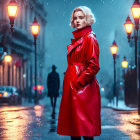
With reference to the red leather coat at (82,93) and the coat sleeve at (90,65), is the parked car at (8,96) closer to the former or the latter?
the red leather coat at (82,93)

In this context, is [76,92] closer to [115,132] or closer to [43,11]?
[115,132]

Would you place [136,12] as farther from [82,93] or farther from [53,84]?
[82,93]

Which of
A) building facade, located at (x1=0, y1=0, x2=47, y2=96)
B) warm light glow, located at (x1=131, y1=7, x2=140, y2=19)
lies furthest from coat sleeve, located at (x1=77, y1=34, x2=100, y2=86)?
building facade, located at (x1=0, y1=0, x2=47, y2=96)

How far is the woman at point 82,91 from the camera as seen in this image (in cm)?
482

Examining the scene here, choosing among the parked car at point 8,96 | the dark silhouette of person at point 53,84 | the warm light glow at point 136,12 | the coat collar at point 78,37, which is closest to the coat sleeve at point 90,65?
the coat collar at point 78,37

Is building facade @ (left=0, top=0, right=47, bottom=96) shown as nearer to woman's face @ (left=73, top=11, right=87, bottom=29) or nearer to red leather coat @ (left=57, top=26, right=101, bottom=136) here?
woman's face @ (left=73, top=11, right=87, bottom=29)

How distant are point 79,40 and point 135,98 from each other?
626 inches

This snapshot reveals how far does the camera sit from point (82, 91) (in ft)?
15.9

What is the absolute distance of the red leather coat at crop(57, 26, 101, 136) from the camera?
15.8ft

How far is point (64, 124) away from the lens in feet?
16.1

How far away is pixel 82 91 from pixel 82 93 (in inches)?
0.9

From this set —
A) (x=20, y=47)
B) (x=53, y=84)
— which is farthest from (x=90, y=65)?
(x=20, y=47)

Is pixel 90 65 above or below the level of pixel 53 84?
above

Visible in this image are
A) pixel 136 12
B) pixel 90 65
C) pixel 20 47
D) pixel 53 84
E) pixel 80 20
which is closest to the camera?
pixel 90 65
